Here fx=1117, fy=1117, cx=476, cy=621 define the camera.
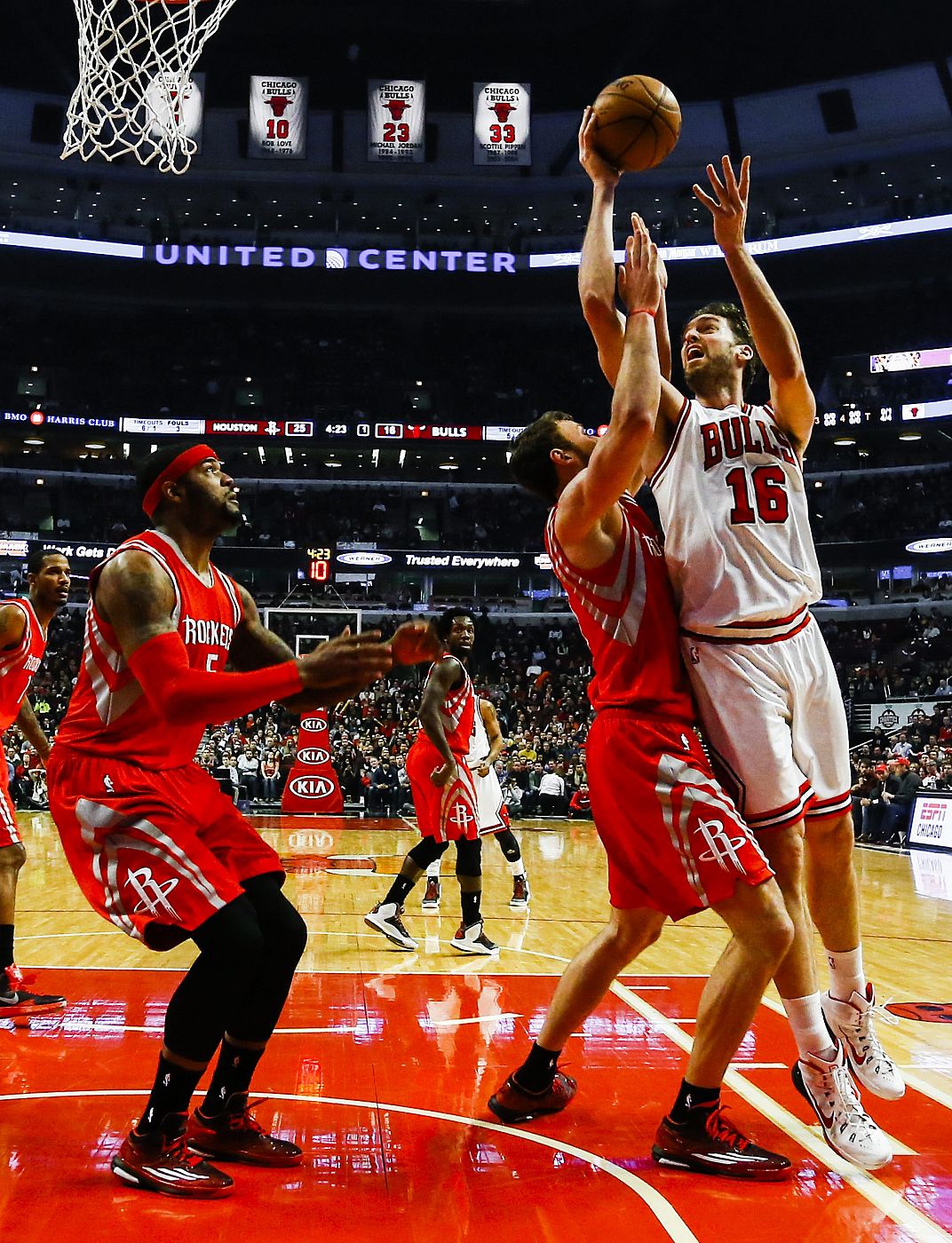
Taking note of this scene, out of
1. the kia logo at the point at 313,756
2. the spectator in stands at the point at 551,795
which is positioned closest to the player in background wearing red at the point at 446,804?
the kia logo at the point at 313,756

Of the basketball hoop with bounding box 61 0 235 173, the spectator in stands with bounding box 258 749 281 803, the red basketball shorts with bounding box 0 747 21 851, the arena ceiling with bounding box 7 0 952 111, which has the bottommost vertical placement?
the spectator in stands with bounding box 258 749 281 803

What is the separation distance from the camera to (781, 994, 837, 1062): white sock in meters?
3.43

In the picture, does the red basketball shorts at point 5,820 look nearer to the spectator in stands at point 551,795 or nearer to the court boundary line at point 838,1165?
the court boundary line at point 838,1165

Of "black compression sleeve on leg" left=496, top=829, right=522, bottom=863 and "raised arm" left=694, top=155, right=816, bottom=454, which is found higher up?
"raised arm" left=694, top=155, right=816, bottom=454

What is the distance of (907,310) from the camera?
3538 centimetres

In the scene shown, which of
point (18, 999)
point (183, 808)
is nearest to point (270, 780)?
point (18, 999)

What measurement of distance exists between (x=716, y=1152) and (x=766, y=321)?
2630 mm

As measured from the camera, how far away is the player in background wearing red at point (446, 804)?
7598 mm

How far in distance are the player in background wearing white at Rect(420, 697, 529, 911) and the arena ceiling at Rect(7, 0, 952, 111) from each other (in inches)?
1031

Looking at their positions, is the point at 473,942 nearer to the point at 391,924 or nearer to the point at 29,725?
the point at 391,924

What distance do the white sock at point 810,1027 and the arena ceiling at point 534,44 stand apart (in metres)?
31.5

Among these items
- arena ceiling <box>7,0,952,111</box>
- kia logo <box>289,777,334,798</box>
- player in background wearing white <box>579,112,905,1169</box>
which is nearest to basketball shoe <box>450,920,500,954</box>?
player in background wearing white <box>579,112,905,1169</box>

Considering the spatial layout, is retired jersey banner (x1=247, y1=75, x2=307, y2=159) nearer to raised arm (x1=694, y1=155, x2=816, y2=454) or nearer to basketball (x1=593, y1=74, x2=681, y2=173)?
basketball (x1=593, y1=74, x2=681, y2=173)

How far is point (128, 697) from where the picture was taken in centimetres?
339
